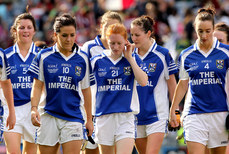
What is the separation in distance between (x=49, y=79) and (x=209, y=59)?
7.09ft

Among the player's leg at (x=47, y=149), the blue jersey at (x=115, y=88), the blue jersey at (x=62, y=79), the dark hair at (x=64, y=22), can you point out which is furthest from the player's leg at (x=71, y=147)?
the dark hair at (x=64, y=22)

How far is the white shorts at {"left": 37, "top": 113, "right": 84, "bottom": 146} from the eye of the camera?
296 inches

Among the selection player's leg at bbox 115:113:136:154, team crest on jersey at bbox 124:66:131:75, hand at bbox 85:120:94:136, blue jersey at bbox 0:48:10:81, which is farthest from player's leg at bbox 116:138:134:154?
blue jersey at bbox 0:48:10:81

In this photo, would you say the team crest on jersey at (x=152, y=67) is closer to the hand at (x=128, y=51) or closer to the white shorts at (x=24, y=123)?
the hand at (x=128, y=51)

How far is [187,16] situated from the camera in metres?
16.8

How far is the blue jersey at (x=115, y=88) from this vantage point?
7.96 meters

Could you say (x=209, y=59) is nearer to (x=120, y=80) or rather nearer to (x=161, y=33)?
(x=120, y=80)

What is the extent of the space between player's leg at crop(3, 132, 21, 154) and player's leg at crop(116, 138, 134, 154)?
1678mm

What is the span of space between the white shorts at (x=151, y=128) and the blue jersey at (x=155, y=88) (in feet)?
0.20

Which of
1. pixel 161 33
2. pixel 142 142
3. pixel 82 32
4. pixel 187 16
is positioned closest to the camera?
pixel 142 142

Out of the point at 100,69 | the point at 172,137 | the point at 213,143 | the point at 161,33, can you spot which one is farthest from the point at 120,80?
the point at 161,33

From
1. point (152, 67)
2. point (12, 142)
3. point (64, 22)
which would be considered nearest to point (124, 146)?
point (152, 67)

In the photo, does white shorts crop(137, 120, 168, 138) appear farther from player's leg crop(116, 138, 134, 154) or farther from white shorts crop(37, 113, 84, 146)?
white shorts crop(37, 113, 84, 146)

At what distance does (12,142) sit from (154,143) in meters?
2.08
